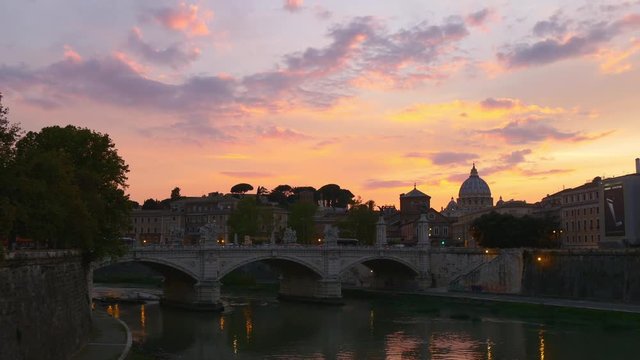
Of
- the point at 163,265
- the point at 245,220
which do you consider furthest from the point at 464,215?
the point at 163,265

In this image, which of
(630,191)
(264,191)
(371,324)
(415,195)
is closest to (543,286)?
(630,191)

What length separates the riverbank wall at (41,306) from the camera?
72.4 ft

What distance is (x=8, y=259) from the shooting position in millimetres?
22453

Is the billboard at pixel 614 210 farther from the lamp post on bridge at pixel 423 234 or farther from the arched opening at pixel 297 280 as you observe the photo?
the arched opening at pixel 297 280

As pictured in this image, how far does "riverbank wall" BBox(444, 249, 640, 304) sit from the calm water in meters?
10.8

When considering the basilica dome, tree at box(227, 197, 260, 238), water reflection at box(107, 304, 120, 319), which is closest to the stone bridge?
water reflection at box(107, 304, 120, 319)

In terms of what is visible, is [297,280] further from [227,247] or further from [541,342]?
[541,342]

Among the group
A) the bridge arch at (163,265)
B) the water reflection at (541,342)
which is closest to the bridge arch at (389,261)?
the bridge arch at (163,265)

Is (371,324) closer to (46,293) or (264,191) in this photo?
(46,293)

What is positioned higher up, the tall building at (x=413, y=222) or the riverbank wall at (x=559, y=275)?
the tall building at (x=413, y=222)

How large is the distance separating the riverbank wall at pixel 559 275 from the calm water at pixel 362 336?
10.8 meters

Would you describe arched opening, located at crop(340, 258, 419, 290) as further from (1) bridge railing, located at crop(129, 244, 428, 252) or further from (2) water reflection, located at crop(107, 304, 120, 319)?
(2) water reflection, located at crop(107, 304, 120, 319)

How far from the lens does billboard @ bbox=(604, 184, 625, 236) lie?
70.6 metres

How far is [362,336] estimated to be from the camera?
1850 inches
